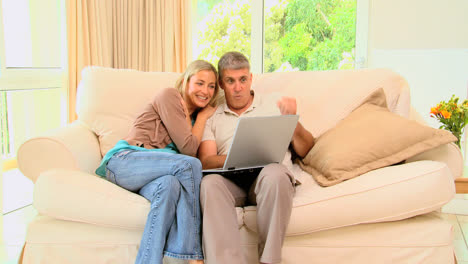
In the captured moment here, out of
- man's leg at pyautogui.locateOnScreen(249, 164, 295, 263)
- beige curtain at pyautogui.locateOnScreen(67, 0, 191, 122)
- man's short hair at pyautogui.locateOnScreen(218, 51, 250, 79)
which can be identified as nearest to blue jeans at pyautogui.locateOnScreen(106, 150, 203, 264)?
man's leg at pyautogui.locateOnScreen(249, 164, 295, 263)

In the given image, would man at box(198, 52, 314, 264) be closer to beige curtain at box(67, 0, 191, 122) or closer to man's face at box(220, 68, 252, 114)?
man's face at box(220, 68, 252, 114)

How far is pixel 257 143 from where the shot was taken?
1804 millimetres

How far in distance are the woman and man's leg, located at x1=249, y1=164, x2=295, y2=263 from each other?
236 mm

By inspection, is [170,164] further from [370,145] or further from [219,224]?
[370,145]

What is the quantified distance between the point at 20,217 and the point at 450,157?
2.53 meters

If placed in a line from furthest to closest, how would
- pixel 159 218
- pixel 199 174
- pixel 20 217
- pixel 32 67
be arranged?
pixel 32 67 → pixel 20 217 → pixel 199 174 → pixel 159 218

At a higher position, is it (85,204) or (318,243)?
(85,204)

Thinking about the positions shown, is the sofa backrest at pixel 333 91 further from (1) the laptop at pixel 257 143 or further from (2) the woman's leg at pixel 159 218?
(2) the woman's leg at pixel 159 218

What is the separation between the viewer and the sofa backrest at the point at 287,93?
7.61 ft

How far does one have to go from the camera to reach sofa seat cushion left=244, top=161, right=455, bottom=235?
1.75m

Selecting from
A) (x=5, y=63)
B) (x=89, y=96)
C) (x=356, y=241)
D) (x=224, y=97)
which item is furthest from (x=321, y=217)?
(x=5, y=63)

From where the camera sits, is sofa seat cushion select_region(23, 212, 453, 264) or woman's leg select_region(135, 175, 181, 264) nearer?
woman's leg select_region(135, 175, 181, 264)

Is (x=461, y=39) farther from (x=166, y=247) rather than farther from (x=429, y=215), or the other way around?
(x=166, y=247)

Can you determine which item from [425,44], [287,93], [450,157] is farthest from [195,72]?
[425,44]
